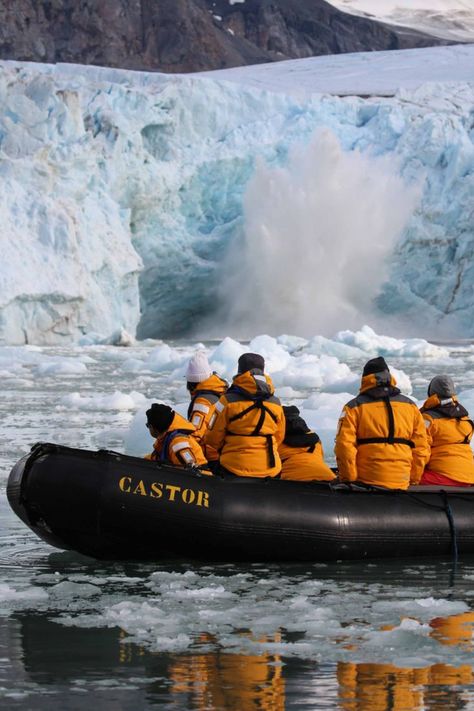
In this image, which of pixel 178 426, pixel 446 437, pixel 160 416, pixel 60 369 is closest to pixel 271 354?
pixel 60 369

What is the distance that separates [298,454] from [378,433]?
61cm

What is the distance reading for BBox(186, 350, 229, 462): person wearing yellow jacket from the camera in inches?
228

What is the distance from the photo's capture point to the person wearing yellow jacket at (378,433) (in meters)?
5.39

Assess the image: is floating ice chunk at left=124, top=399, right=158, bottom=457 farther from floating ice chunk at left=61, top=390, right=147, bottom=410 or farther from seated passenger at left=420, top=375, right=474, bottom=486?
seated passenger at left=420, top=375, right=474, bottom=486

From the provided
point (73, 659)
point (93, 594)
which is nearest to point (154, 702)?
point (73, 659)

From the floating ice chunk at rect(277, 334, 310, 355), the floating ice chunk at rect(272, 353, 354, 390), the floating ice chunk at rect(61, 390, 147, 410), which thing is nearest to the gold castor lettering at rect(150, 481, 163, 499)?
the floating ice chunk at rect(61, 390, 147, 410)

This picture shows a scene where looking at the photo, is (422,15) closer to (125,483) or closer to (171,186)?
(171,186)

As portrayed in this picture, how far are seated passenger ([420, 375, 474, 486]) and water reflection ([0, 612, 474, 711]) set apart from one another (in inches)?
71.9

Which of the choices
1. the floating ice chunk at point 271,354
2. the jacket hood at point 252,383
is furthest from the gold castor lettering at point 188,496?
the floating ice chunk at point 271,354

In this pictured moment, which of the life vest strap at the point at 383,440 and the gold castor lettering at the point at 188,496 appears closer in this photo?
the gold castor lettering at the point at 188,496

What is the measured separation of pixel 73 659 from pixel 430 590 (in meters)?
1.74

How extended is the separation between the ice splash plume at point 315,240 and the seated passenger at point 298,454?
19375mm

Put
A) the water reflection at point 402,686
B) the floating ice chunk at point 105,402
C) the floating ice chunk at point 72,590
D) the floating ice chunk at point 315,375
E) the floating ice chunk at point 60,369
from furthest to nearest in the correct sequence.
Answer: the floating ice chunk at point 60,369
the floating ice chunk at point 315,375
the floating ice chunk at point 105,402
the floating ice chunk at point 72,590
the water reflection at point 402,686

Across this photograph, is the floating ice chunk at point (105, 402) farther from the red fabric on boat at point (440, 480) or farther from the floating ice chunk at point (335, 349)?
the floating ice chunk at point (335, 349)
